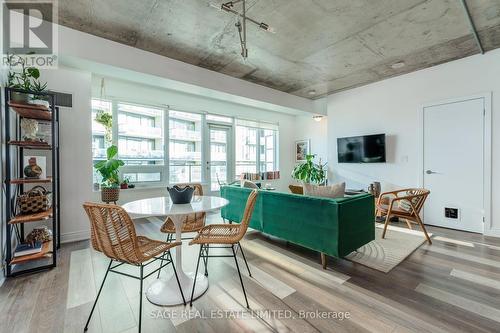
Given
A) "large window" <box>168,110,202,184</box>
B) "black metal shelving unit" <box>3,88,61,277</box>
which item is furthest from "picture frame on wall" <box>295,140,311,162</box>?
"black metal shelving unit" <box>3,88,61,277</box>

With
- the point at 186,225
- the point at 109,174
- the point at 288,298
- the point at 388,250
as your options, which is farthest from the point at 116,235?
the point at 388,250

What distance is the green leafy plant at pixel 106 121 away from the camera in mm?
3863

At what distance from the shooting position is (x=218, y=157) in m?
5.73

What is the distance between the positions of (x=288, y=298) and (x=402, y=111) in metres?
4.26

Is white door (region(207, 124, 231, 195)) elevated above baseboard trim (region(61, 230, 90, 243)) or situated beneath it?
elevated above

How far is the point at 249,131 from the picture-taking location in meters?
6.41

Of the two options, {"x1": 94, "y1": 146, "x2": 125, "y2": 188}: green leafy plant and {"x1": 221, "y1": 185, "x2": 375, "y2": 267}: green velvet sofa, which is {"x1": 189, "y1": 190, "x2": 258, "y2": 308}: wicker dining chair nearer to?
{"x1": 221, "y1": 185, "x2": 375, "y2": 267}: green velvet sofa

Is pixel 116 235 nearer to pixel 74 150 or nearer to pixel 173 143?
pixel 74 150

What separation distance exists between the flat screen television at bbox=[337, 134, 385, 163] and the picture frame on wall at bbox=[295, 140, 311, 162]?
1413 millimetres

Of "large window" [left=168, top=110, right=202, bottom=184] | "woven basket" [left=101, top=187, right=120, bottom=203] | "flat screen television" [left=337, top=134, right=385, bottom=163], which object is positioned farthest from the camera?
"large window" [left=168, top=110, right=202, bottom=184]

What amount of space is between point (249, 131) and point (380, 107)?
323 cm

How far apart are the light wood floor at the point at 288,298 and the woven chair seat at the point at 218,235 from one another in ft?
1.60

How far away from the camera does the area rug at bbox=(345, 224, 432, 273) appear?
2471 mm

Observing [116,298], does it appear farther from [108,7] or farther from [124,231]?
[108,7]
